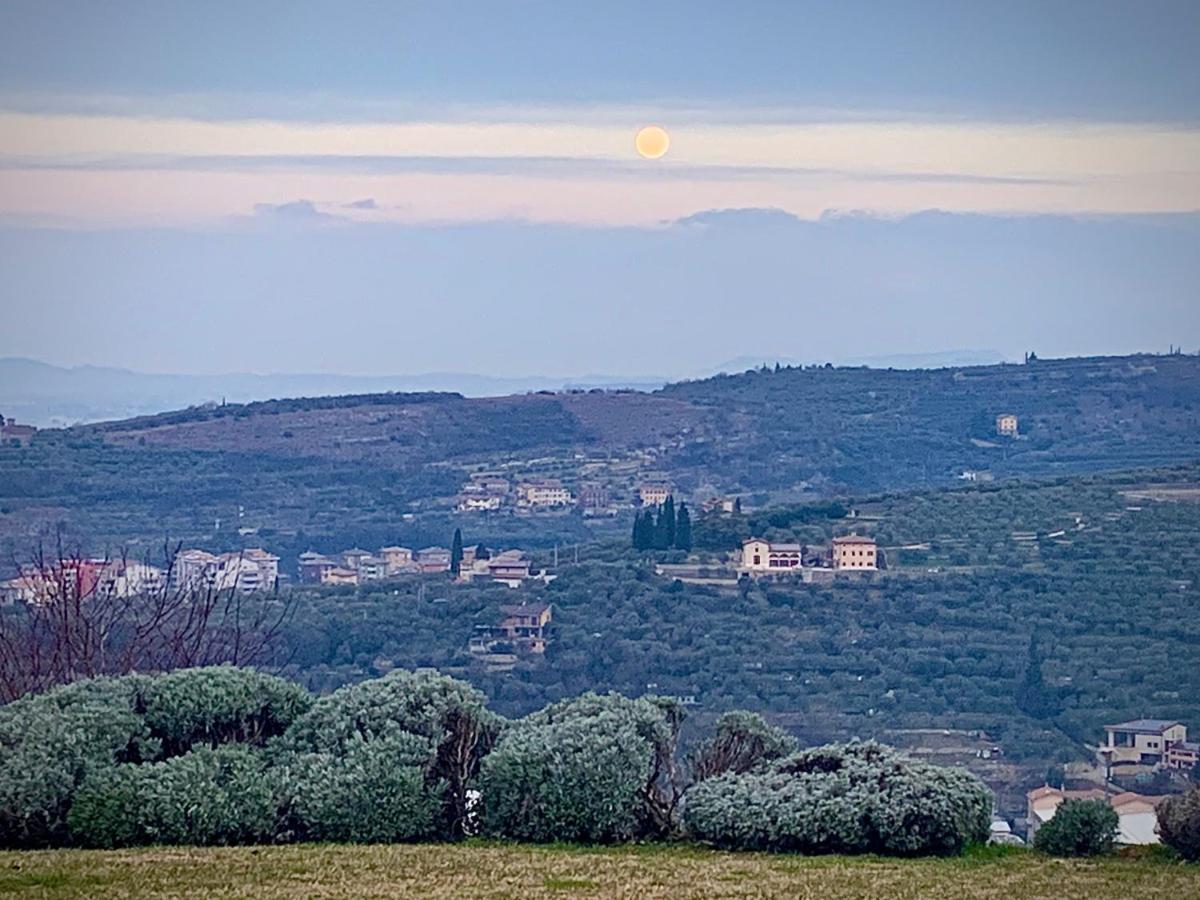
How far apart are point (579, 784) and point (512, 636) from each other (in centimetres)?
2555

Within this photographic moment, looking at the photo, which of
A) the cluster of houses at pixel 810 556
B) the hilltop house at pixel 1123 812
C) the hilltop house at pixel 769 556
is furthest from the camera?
the hilltop house at pixel 769 556

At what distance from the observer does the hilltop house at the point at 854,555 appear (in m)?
40.2

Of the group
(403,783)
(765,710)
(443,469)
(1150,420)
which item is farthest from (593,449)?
(403,783)

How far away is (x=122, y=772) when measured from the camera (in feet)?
36.3

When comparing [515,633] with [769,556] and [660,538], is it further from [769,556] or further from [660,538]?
[769,556]

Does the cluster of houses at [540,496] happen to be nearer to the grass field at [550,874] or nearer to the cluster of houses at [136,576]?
the cluster of houses at [136,576]

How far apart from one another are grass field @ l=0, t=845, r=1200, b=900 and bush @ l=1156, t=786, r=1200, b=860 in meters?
0.13

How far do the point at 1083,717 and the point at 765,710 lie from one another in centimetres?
537

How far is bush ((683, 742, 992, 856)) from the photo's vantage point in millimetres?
10867

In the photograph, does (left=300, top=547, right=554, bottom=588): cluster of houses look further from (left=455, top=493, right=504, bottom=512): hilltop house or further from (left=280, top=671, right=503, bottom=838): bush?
(left=280, top=671, right=503, bottom=838): bush

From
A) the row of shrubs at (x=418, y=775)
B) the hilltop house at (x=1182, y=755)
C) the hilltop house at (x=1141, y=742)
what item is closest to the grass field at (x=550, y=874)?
the row of shrubs at (x=418, y=775)

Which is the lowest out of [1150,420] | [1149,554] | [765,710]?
[765,710]

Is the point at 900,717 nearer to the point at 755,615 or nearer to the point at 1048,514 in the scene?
the point at 755,615

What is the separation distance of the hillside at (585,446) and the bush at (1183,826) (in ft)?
126
